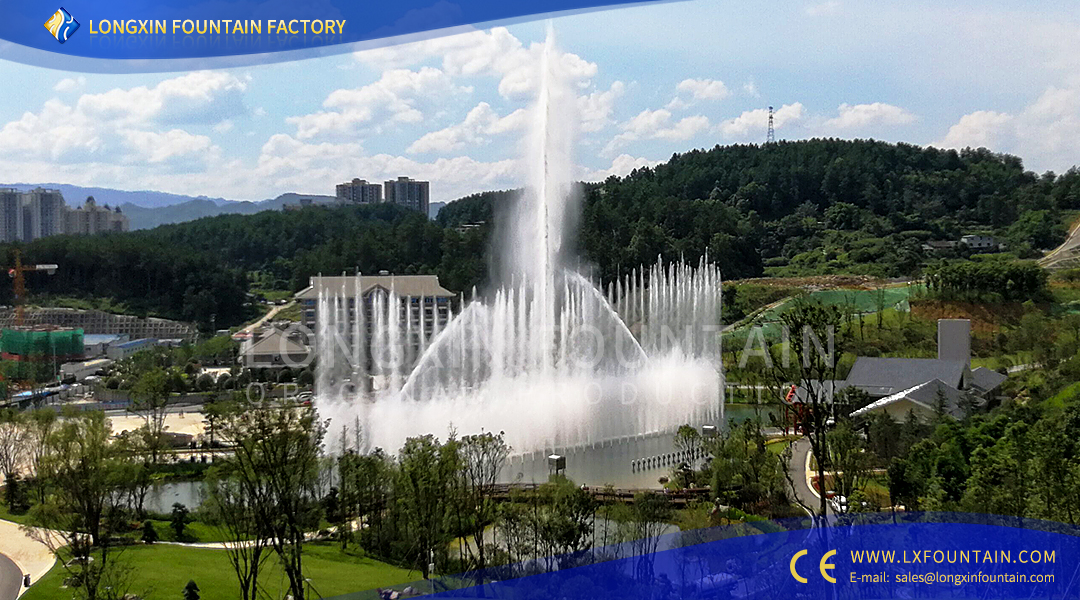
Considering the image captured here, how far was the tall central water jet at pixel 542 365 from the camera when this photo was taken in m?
21.8

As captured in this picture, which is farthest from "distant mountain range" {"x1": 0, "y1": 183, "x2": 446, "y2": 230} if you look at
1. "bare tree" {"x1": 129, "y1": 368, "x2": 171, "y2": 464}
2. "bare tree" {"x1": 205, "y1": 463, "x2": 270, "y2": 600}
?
"bare tree" {"x1": 205, "y1": 463, "x2": 270, "y2": 600}

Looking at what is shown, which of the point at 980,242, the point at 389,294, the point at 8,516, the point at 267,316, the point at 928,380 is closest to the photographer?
the point at 8,516

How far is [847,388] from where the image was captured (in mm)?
23953

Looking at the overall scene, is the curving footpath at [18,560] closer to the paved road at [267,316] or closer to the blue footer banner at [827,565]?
the blue footer banner at [827,565]

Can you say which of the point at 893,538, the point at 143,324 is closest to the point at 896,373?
the point at 893,538

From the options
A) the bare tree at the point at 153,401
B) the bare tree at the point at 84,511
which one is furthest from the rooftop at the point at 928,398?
the bare tree at the point at 153,401

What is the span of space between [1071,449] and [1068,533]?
299 cm

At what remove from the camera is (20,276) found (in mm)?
46750

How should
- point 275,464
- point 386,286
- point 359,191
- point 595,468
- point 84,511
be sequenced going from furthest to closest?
point 359,191
point 386,286
point 595,468
point 84,511
point 275,464

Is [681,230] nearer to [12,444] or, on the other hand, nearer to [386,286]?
[386,286]

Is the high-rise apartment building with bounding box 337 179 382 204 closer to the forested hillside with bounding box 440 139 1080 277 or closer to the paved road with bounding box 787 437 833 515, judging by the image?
the forested hillside with bounding box 440 139 1080 277

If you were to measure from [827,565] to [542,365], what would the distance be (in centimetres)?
1398

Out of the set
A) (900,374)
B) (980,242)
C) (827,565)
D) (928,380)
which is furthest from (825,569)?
(980,242)

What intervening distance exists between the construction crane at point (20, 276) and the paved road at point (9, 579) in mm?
33653
